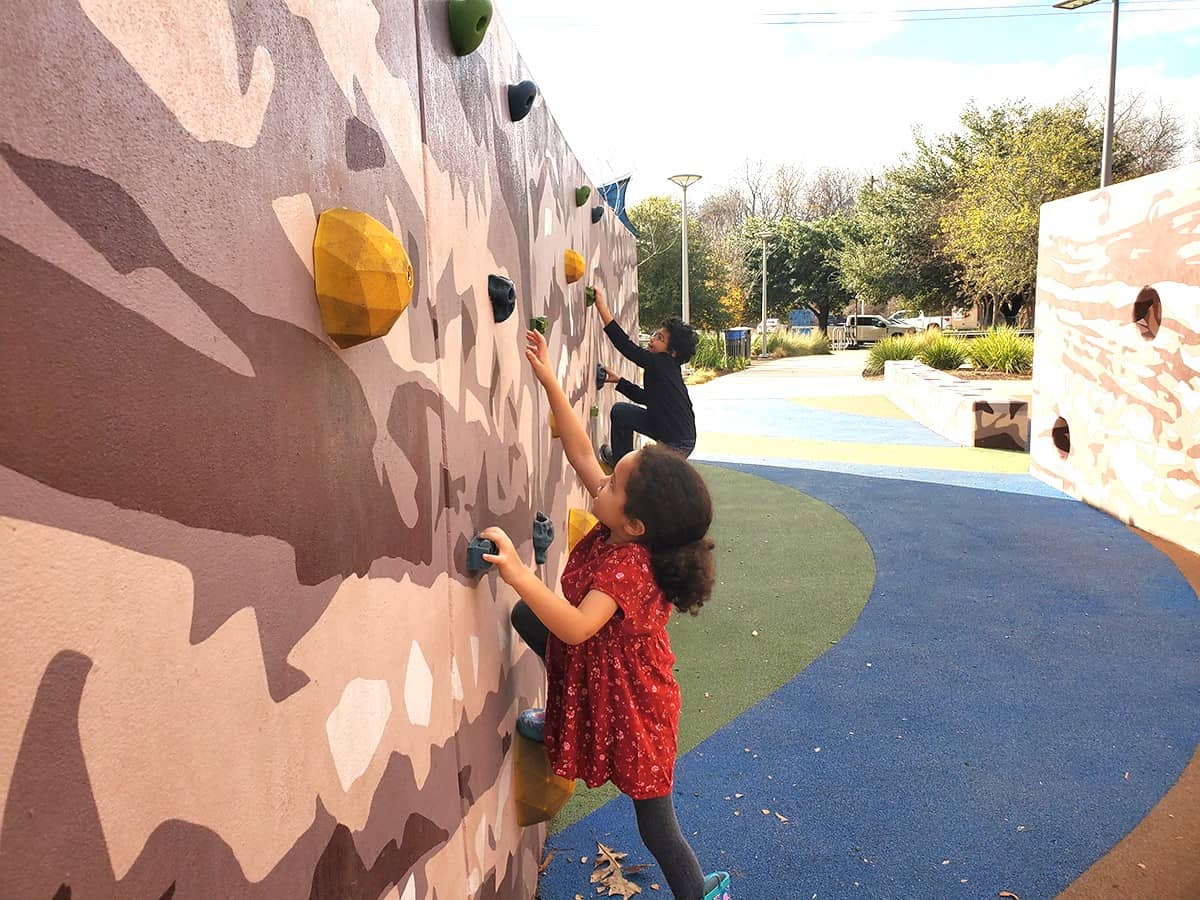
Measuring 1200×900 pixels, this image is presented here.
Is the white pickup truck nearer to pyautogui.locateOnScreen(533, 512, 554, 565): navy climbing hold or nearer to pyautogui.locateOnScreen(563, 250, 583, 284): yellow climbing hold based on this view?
pyautogui.locateOnScreen(563, 250, 583, 284): yellow climbing hold

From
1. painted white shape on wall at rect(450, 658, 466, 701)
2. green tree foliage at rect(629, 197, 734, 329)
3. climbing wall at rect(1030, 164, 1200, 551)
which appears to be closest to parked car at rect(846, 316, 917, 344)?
green tree foliage at rect(629, 197, 734, 329)

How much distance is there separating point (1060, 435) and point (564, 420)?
778 cm

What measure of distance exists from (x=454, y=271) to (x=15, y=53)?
1.33 metres

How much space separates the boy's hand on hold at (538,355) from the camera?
300 cm

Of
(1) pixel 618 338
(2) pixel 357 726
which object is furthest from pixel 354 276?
(1) pixel 618 338

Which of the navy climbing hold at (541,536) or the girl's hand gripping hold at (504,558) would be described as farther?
the navy climbing hold at (541,536)

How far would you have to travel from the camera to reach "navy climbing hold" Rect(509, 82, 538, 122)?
2.69 m

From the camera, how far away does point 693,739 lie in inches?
154

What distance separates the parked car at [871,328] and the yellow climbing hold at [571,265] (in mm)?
39250

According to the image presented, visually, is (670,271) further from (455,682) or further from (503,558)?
(455,682)

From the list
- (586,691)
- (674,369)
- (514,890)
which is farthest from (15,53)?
(674,369)

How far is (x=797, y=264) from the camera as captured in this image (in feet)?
147

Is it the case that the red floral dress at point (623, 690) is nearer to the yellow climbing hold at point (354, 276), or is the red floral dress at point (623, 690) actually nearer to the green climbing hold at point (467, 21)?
the yellow climbing hold at point (354, 276)

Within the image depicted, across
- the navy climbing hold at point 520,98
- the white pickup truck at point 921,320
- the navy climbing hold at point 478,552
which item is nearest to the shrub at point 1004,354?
the navy climbing hold at point 520,98
